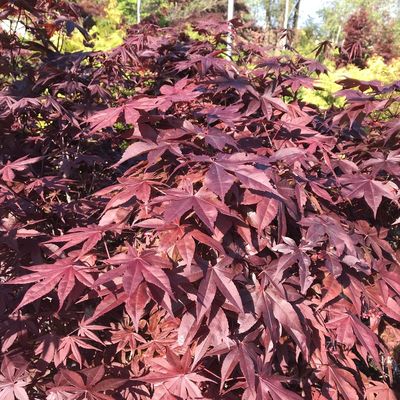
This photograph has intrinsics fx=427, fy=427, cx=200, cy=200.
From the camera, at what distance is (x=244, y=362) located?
1.29 meters

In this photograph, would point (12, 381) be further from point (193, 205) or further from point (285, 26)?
point (285, 26)

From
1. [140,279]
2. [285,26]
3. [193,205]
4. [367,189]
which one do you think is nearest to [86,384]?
[140,279]

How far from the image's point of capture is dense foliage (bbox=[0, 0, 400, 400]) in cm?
128

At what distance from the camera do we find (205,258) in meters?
1.41

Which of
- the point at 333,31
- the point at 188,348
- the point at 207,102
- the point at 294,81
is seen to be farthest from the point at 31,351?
the point at 333,31

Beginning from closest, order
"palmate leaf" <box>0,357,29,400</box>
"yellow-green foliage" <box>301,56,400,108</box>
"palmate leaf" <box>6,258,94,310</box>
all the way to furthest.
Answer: "palmate leaf" <box>6,258,94,310</box> → "palmate leaf" <box>0,357,29,400</box> → "yellow-green foliage" <box>301,56,400,108</box>

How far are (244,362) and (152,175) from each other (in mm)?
702

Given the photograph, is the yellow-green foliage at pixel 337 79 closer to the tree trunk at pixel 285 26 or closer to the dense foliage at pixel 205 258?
the tree trunk at pixel 285 26

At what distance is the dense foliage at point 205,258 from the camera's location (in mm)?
1283

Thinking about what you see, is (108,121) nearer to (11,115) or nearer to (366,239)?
(11,115)

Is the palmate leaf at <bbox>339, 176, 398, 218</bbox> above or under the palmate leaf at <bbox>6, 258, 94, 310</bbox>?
above

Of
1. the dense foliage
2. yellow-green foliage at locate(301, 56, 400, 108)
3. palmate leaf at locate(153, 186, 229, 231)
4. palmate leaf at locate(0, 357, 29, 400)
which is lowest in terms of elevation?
yellow-green foliage at locate(301, 56, 400, 108)

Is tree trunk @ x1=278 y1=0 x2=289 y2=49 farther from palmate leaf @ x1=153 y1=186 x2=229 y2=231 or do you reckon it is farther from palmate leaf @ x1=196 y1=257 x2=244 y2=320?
palmate leaf @ x1=196 y1=257 x2=244 y2=320

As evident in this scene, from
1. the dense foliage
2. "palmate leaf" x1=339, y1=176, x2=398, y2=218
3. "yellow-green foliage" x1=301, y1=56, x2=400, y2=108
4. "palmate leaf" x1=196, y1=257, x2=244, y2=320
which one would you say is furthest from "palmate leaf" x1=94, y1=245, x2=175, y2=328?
"yellow-green foliage" x1=301, y1=56, x2=400, y2=108
